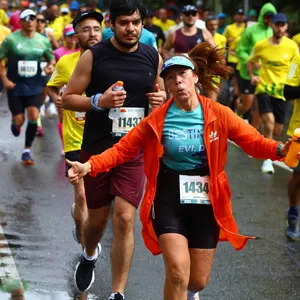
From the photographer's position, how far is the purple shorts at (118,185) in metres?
6.51

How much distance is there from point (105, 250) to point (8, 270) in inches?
44.1

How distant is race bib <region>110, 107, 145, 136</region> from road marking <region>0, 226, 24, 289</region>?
135 cm

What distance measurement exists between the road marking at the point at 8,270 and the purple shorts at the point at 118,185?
879mm

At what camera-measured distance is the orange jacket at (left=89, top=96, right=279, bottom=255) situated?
5.78 m

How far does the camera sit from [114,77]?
654 centimetres

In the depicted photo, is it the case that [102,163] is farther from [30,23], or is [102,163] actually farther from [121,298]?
[30,23]

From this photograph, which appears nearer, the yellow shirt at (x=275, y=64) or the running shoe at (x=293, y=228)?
the running shoe at (x=293, y=228)

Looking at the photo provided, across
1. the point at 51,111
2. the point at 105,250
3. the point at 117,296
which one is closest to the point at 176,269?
the point at 117,296

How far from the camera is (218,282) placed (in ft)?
24.3

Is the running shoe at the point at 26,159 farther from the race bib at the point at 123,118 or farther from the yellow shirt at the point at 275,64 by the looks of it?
the race bib at the point at 123,118

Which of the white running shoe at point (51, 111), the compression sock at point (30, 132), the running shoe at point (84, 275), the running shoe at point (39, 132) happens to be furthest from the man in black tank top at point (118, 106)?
the white running shoe at point (51, 111)

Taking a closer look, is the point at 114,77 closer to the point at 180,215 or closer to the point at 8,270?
the point at 180,215

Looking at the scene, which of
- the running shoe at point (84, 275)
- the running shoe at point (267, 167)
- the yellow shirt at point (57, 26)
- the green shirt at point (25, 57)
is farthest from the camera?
the yellow shirt at point (57, 26)

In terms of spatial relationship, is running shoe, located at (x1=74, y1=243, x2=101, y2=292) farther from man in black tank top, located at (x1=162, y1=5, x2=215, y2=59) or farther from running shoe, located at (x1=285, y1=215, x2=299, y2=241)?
man in black tank top, located at (x1=162, y1=5, x2=215, y2=59)
